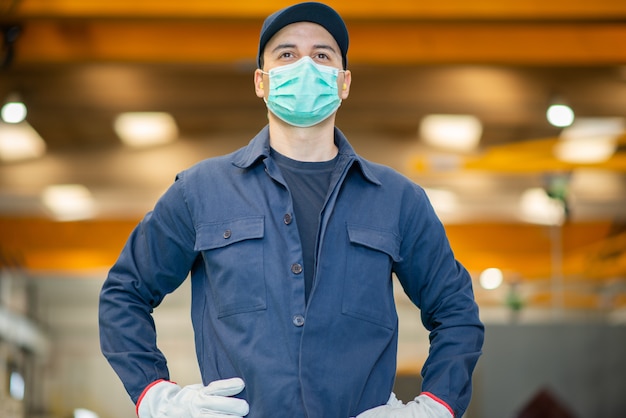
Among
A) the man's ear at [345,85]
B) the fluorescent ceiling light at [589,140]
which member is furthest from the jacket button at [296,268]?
the fluorescent ceiling light at [589,140]

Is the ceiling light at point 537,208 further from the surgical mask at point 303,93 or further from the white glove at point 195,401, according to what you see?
the white glove at point 195,401

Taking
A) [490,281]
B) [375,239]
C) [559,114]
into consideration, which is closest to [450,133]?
[490,281]

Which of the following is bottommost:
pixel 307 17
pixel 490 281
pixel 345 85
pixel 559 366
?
pixel 559 366

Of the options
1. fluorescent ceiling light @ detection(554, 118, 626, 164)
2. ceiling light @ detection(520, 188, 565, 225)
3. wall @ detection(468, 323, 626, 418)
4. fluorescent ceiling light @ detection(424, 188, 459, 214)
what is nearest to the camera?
wall @ detection(468, 323, 626, 418)

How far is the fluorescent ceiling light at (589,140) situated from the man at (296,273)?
8356 mm

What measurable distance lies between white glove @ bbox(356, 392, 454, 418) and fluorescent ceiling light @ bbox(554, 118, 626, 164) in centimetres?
850

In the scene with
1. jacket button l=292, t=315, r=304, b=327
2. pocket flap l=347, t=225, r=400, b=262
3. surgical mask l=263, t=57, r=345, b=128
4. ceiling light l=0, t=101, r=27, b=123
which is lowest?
jacket button l=292, t=315, r=304, b=327

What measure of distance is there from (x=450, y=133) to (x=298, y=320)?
10031 millimetres

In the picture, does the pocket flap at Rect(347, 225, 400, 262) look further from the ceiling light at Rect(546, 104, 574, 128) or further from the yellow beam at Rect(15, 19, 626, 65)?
the ceiling light at Rect(546, 104, 574, 128)

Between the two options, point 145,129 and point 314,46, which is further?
point 145,129

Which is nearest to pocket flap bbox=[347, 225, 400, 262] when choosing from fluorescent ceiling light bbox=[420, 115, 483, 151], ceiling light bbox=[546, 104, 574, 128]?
ceiling light bbox=[546, 104, 574, 128]

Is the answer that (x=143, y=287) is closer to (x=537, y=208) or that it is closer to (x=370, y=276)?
(x=370, y=276)

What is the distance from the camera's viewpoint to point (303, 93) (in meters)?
2.25

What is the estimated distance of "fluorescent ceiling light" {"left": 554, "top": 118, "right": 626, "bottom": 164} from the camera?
1034 cm
